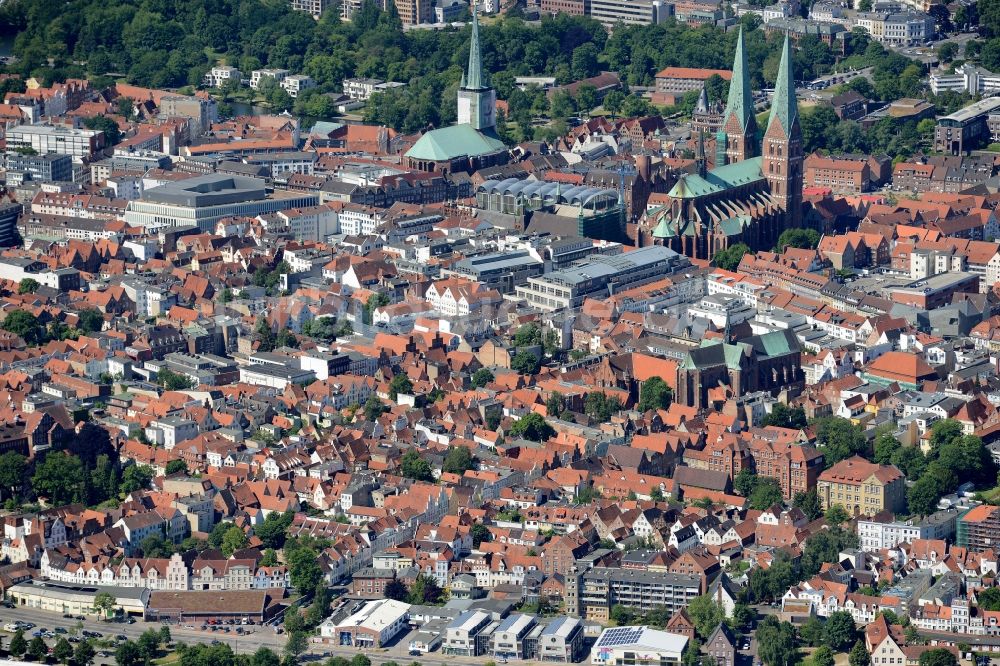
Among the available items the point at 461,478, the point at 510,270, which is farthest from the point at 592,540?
the point at 510,270

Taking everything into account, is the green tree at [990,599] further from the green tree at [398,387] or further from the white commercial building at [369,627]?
the green tree at [398,387]

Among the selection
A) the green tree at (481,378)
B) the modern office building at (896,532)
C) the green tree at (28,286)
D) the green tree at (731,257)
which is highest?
the green tree at (28,286)

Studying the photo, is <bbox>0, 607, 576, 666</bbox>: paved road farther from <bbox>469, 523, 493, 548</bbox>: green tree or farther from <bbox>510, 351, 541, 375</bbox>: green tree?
<bbox>510, 351, 541, 375</bbox>: green tree

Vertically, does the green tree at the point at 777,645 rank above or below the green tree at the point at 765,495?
below

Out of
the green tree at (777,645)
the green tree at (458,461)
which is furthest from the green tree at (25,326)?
the green tree at (777,645)

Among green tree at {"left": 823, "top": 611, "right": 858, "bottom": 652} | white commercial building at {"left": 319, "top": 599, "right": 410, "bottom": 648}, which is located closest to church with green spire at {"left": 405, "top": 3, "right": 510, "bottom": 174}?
white commercial building at {"left": 319, "top": 599, "right": 410, "bottom": 648}
